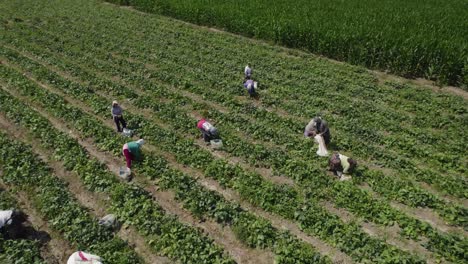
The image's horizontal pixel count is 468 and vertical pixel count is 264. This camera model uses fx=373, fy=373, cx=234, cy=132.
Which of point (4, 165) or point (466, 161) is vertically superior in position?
point (466, 161)

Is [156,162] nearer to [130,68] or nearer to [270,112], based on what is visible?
[270,112]

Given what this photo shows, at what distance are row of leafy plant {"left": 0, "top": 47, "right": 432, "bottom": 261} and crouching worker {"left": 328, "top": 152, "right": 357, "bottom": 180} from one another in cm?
168

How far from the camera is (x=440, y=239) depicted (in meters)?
8.91

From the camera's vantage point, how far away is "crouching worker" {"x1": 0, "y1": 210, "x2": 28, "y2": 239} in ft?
29.6

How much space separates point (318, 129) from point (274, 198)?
365 centimetres

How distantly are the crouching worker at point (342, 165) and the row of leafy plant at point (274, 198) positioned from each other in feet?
5.52

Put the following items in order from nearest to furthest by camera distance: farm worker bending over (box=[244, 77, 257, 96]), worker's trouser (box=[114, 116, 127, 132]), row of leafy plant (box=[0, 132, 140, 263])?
row of leafy plant (box=[0, 132, 140, 263]), worker's trouser (box=[114, 116, 127, 132]), farm worker bending over (box=[244, 77, 257, 96])

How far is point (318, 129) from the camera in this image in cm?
1295

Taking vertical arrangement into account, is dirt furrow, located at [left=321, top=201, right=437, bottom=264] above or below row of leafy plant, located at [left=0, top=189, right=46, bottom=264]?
above

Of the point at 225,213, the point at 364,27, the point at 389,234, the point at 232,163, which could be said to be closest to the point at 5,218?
the point at 225,213

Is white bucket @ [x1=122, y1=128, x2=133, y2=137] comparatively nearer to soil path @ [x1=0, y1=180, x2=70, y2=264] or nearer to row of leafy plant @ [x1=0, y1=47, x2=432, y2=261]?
row of leafy plant @ [x1=0, y1=47, x2=432, y2=261]

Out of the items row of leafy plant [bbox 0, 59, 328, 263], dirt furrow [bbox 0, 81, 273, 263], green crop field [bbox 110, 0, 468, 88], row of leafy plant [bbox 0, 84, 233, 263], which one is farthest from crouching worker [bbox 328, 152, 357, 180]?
green crop field [bbox 110, 0, 468, 88]

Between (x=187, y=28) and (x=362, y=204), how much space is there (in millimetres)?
22209

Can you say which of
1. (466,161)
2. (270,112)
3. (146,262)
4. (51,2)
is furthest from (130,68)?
(51,2)
